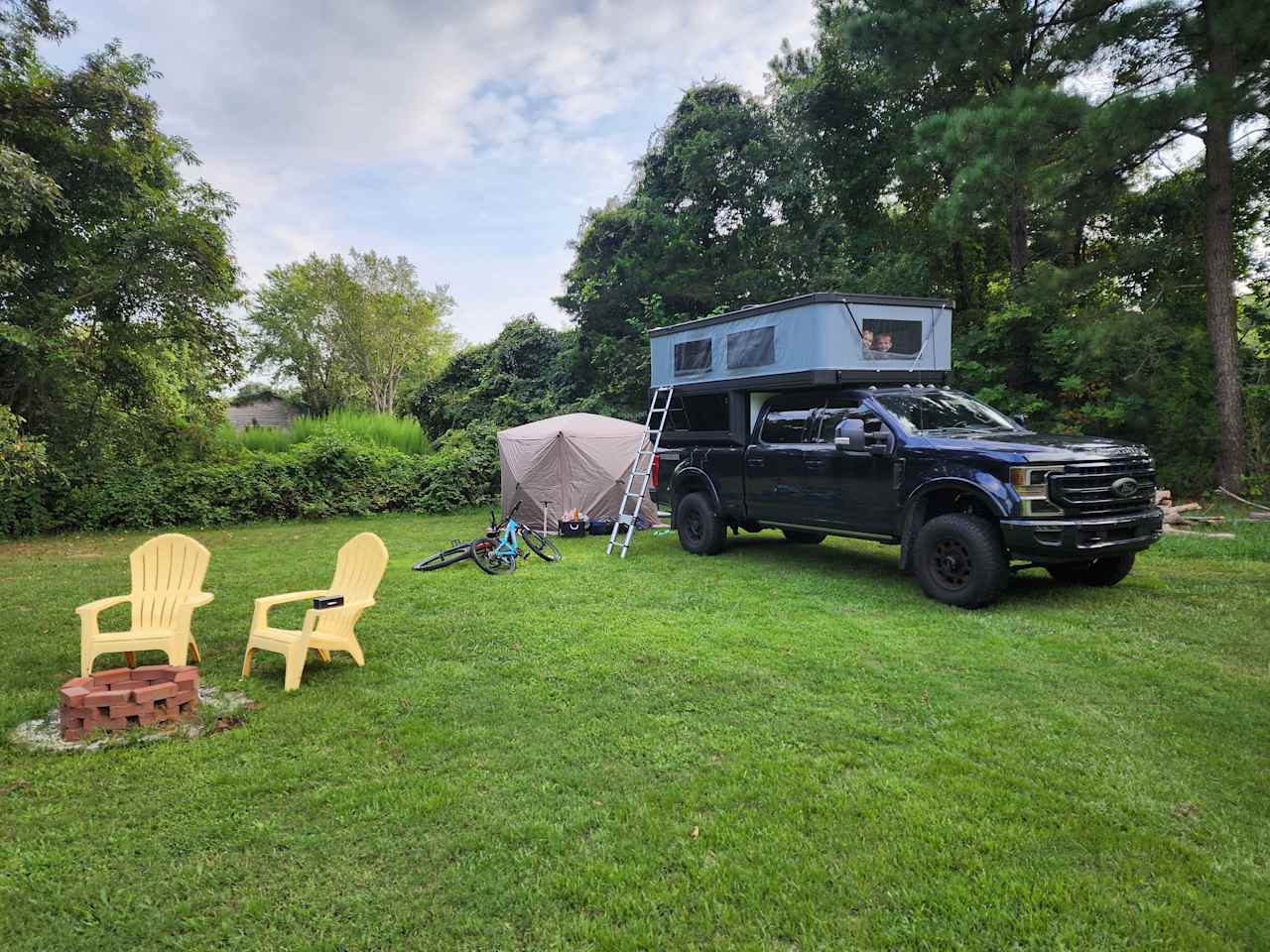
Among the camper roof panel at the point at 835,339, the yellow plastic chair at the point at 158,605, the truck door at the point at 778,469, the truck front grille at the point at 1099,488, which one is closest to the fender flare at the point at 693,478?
the truck door at the point at 778,469

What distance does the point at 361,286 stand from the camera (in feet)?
121

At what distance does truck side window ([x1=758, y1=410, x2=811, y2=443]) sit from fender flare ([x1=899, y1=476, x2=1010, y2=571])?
1.63 metres

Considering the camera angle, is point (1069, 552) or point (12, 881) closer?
point (12, 881)

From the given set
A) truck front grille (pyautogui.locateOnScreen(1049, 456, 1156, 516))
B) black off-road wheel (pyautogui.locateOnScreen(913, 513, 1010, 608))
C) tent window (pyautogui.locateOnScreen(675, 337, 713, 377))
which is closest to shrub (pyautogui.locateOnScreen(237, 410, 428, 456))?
tent window (pyautogui.locateOnScreen(675, 337, 713, 377))

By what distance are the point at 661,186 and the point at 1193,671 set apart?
18069 mm

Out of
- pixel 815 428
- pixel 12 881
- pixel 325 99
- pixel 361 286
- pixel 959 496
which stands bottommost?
pixel 12 881

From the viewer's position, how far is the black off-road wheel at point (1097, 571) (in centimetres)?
643

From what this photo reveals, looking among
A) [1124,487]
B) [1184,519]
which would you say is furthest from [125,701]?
[1184,519]

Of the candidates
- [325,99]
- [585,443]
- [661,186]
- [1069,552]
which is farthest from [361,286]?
[1069,552]

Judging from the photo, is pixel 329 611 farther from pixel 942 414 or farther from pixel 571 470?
pixel 571 470

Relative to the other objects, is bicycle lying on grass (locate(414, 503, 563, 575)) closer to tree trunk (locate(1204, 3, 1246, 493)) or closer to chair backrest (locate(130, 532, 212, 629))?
chair backrest (locate(130, 532, 212, 629))

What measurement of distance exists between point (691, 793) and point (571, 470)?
9.34m

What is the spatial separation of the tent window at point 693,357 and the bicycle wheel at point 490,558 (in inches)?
130

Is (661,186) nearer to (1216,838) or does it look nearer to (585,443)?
(585,443)
